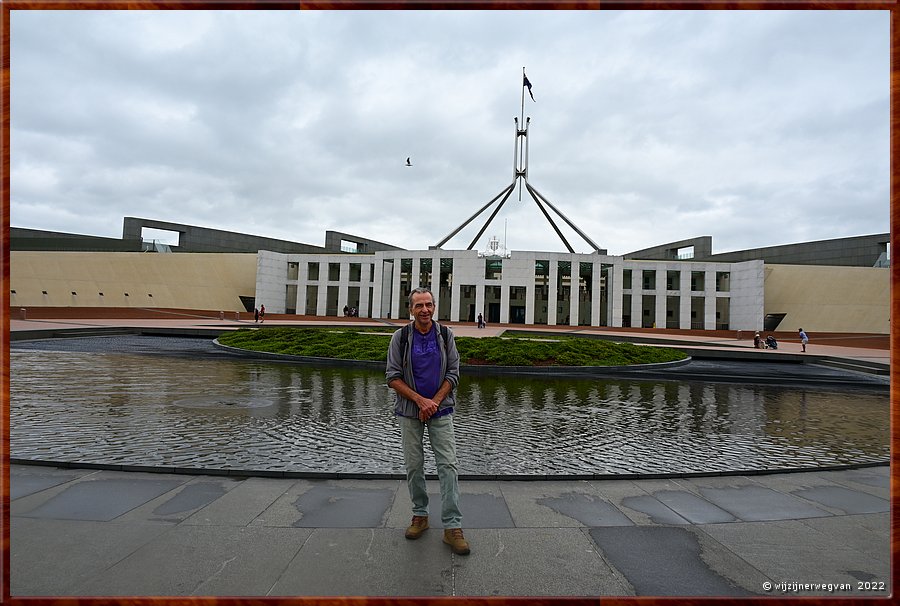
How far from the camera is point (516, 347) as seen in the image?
16234 millimetres

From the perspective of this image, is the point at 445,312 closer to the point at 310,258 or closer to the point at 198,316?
the point at 310,258

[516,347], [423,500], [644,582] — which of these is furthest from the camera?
[516,347]

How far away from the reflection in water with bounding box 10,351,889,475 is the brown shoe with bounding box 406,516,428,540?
1.49 m

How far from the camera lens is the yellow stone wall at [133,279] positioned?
40656mm

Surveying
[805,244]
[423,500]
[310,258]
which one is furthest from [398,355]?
[805,244]

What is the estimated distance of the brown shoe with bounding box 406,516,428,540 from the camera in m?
3.42

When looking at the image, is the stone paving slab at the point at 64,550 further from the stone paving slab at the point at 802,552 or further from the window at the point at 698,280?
the window at the point at 698,280

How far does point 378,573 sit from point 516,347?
13.6 metres

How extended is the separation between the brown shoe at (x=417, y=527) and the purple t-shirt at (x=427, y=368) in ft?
2.82

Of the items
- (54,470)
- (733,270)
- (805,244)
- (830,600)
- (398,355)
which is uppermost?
(805,244)

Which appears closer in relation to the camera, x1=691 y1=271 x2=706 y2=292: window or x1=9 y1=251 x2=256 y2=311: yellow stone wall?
x1=9 y1=251 x2=256 y2=311: yellow stone wall

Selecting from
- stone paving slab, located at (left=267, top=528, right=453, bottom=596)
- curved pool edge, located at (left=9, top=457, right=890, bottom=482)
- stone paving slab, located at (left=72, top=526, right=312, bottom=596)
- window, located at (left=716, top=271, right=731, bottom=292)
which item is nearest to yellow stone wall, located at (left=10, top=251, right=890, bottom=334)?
window, located at (left=716, top=271, right=731, bottom=292)

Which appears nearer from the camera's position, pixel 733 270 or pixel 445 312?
pixel 733 270

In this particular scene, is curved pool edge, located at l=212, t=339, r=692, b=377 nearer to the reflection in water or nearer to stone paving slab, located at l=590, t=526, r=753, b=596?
the reflection in water
